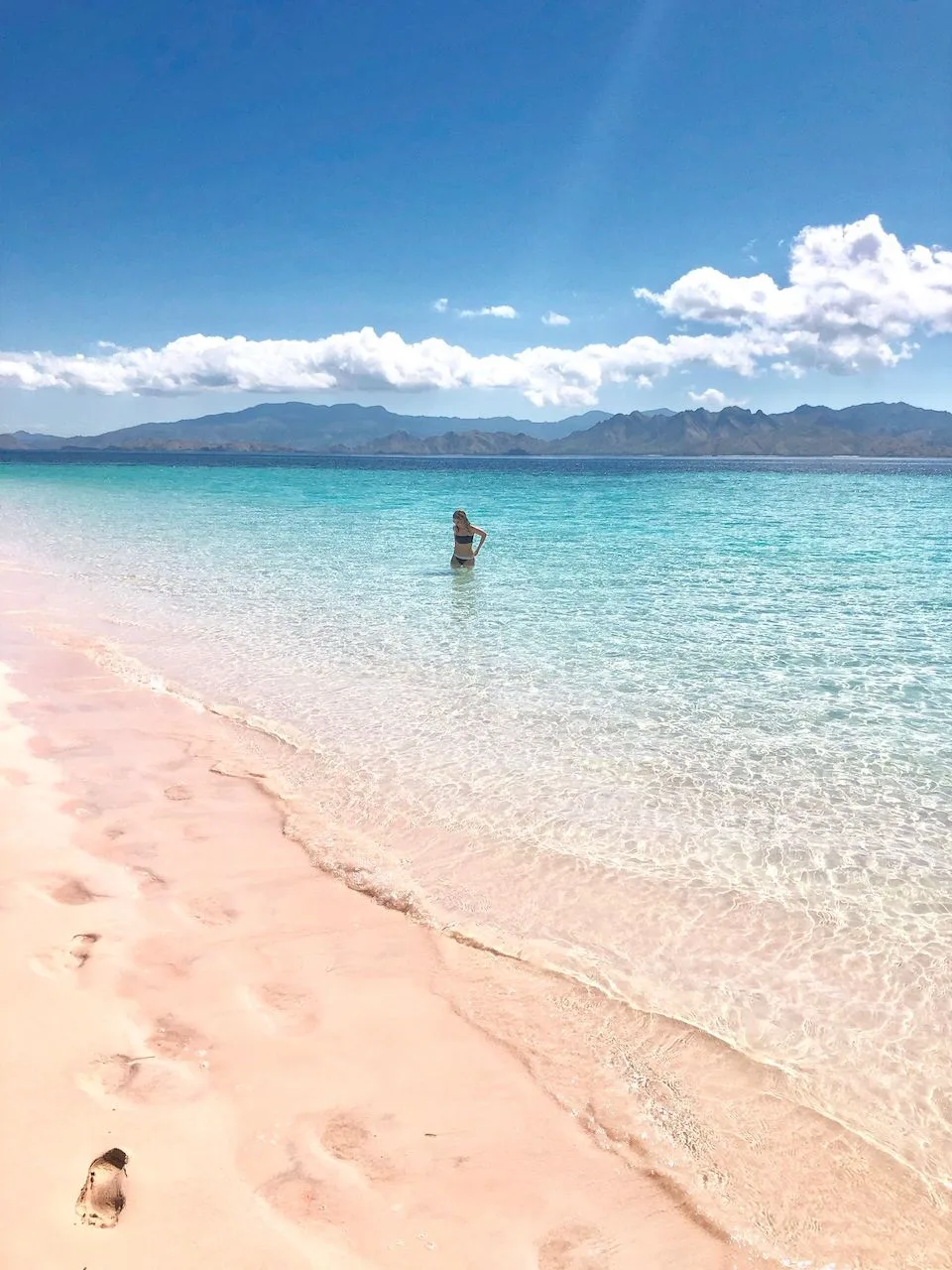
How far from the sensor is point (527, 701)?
1020cm

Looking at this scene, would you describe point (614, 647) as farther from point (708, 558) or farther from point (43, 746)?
point (708, 558)

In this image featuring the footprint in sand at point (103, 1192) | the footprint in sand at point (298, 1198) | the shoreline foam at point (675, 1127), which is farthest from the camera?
the shoreline foam at point (675, 1127)

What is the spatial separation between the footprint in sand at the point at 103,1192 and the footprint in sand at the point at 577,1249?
1759 mm

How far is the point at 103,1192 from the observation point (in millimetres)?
3092

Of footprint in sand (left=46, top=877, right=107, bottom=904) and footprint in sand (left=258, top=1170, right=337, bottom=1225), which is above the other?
footprint in sand (left=46, top=877, right=107, bottom=904)

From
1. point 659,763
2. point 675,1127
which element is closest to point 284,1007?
point 675,1127

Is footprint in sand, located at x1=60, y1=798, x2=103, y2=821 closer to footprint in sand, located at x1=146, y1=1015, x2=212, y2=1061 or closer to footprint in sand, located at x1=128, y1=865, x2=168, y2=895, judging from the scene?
footprint in sand, located at x1=128, y1=865, x2=168, y2=895

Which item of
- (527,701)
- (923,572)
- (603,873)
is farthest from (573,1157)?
(923,572)

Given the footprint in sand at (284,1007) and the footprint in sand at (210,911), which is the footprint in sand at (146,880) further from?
the footprint in sand at (284,1007)

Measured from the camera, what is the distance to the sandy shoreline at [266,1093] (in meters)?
3.05

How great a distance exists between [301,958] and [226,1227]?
1887 millimetres

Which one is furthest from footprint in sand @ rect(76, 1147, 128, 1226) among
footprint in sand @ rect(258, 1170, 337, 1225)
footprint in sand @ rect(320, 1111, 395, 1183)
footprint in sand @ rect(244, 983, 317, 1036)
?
footprint in sand @ rect(244, 983, 317, 1036)

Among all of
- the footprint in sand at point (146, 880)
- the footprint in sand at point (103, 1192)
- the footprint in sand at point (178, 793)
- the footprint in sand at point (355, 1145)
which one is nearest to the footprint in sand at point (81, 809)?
the footprint in sand at point (178, 793)

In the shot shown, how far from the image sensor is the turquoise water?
4.91 m
